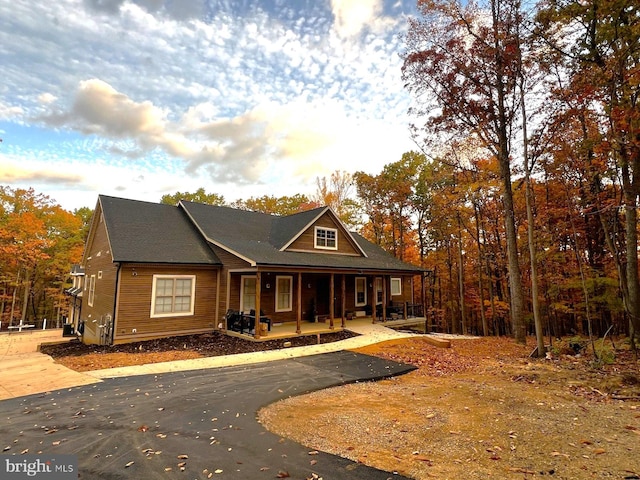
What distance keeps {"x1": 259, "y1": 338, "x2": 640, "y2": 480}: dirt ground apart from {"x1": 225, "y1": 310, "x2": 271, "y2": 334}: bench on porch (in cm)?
673

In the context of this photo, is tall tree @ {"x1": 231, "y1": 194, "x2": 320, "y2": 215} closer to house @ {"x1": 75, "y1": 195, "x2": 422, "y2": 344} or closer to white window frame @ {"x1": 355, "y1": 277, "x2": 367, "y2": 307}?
house @ {"x1": 75, "y1": 195, "x2": 422, "y2": 344}

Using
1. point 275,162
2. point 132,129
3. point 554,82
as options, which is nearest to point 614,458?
point 554,82

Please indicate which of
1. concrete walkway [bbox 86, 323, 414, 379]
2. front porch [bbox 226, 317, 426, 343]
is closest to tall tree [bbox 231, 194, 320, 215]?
front porch [bbox 226, 317, 426, 343]

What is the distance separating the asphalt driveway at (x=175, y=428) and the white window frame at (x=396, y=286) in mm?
14157

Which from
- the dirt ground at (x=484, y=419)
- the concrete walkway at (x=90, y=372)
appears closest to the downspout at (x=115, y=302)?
the concrete walkway at (x=90, y=372)

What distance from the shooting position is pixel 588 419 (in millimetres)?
4793

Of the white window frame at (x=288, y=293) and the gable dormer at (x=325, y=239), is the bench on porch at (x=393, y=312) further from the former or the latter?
the white window frame at (x=288, y=293)

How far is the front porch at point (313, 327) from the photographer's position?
12.5 metres

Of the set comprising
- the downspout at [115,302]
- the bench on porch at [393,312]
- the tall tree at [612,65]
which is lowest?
the bench on porch at [393,312]

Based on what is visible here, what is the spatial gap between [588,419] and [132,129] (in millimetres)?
20332

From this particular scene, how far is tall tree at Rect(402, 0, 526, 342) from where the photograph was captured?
11.4 m

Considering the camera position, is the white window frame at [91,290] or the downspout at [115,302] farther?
the white window frame at [91,290]

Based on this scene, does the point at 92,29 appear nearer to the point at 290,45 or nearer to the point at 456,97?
the point at 290,45

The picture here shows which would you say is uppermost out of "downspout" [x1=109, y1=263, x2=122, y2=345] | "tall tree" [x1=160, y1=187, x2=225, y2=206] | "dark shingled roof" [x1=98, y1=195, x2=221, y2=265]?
"tall tree" [x1=160, y1=187, x2=225, y2=206]
